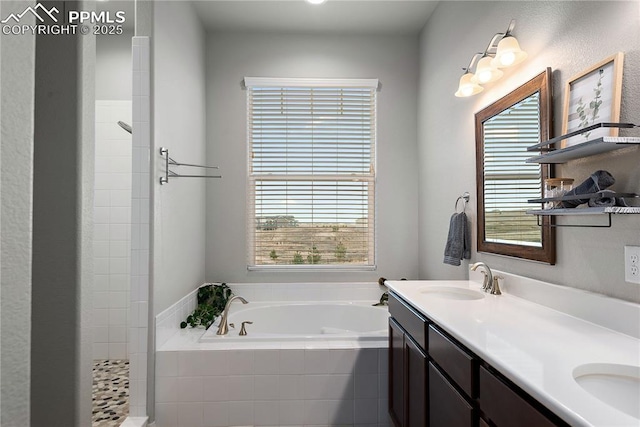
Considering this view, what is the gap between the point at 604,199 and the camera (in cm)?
113

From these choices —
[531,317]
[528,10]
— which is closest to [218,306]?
[531,317]

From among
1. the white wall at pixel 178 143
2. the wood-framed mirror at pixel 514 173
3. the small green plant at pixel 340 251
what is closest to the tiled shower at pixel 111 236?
the white wall at pixel 178 143

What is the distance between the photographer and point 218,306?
115 inches

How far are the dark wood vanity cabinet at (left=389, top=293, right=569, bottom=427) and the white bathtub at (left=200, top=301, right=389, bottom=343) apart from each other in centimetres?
92

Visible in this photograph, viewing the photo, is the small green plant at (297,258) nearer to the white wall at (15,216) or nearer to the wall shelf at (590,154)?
the wall shelf at (590,154)

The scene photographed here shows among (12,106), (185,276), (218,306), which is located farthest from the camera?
(218,306)

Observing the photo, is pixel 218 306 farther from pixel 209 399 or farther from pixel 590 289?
pixel 590 289

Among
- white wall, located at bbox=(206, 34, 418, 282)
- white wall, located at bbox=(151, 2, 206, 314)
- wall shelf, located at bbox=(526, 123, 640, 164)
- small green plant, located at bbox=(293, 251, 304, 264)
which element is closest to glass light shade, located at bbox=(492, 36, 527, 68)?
wall shelf, located at bbox=(526, 123, 640, 164)

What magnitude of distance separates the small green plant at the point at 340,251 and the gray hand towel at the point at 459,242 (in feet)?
3.74

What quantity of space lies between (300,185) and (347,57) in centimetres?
124

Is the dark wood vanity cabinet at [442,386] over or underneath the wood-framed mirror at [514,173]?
underneath

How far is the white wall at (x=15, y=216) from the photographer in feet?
2.08

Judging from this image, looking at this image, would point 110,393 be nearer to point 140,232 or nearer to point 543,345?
point 140,232

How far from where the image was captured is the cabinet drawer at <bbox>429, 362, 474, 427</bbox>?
3.58 ft
